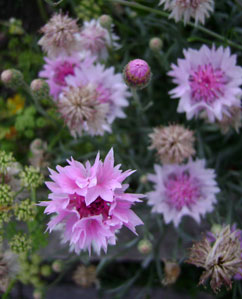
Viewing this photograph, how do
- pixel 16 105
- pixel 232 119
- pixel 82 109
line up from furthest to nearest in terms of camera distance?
pixel 16 105 → pixel 232 119 → pixel 82 109

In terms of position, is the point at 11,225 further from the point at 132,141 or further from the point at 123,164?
the point at 132,141

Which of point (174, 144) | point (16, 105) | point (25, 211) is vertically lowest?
point (16, 105)

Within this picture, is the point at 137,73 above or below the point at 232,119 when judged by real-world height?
above

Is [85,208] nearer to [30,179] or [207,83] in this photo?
[30,179]

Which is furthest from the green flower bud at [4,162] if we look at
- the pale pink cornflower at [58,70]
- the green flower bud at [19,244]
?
the pale pink cornflower at [58,70]

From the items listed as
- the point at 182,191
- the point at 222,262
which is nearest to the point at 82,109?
the point at 182,191

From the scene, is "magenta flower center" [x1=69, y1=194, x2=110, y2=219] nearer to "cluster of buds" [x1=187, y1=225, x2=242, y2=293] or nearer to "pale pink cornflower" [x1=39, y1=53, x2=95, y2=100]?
"cluster of buds" [x1=187, y1=225, x2=242, y2=293]

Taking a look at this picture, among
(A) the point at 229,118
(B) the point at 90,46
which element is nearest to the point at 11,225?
(B) the point at 90,46
